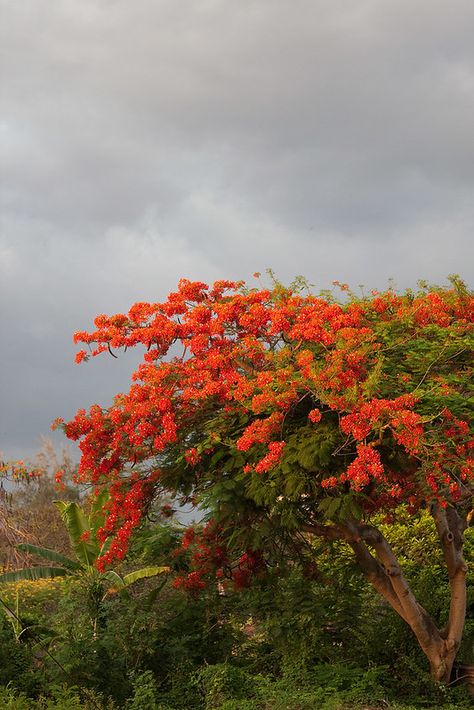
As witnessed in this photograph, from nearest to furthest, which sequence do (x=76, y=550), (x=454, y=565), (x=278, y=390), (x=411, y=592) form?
1. (x=278, y=390)
2. (x=411, y=592)
3. (x=454, y=565)
4. (x=76, y=550)

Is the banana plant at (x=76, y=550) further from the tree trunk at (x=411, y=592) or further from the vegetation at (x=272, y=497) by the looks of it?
the tree trunk at (x=411, y=592)

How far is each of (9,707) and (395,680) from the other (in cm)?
645

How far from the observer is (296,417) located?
10.7 metres

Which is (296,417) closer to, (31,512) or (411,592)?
(411,592)

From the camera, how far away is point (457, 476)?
434 inches

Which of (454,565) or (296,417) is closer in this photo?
(296,417)

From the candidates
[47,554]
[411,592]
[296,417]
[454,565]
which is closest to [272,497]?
[296,417]

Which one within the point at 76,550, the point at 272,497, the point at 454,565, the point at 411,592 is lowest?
the point at 411,592

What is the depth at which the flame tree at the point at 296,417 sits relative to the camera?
984 cm

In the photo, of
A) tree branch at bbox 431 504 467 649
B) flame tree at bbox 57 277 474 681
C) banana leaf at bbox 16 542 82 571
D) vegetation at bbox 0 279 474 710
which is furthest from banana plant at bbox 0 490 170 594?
tree branch at bbox 431 504 467 649

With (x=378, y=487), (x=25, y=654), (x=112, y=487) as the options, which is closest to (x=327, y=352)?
(x=378, y=487)

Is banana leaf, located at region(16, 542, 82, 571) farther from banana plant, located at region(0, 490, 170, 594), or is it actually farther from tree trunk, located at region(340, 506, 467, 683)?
tree trunk, located at region(340, 506, 467, 683)

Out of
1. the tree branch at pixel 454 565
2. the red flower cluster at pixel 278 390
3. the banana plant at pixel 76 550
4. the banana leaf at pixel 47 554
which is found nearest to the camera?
the red flower cluster at pixel 278 390

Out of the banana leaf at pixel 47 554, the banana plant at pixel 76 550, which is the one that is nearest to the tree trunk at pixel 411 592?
the banana plant at pixel 76 550
